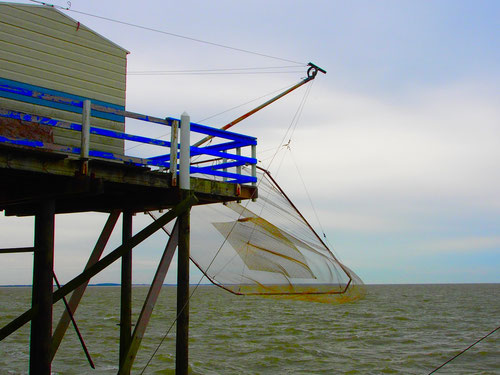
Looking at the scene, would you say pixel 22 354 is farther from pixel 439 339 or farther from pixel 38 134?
pixel 439 339

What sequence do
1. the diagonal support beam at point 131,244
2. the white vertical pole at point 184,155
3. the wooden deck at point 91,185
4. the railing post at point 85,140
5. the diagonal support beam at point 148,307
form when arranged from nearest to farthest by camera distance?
the wooden deck at point 91,185 → the railing post at point 85,140 → the diagonal support beam at point 148,307 → the diagonal support beam at point 131,244 → the white vertical pole at point 184,155

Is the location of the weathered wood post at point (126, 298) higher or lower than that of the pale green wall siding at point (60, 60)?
lower

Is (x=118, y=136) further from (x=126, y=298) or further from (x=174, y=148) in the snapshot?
(x=126, y=298)

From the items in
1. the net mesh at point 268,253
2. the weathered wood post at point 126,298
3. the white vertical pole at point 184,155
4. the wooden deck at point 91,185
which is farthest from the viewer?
the weathered wood post at point 126,298

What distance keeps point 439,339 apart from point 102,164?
24.7m

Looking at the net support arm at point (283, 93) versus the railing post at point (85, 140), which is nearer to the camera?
the railing post at point (85, 140)

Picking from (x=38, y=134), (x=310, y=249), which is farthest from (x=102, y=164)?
(x=310, y=249)

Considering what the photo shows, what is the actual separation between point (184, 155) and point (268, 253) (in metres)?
3.19

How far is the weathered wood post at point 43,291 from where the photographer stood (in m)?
8.72

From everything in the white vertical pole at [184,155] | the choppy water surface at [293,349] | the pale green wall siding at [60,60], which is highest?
the pale green wall siding at [60,60]

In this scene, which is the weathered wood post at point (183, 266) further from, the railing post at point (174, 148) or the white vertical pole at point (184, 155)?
the railing post at point (174, 148)

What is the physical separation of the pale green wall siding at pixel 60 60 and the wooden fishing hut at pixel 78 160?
0.06 ft

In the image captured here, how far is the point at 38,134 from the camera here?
352 inches

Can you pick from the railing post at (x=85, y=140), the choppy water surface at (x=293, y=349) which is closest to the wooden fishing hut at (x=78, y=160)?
the railing post at (x=85, y=140)
